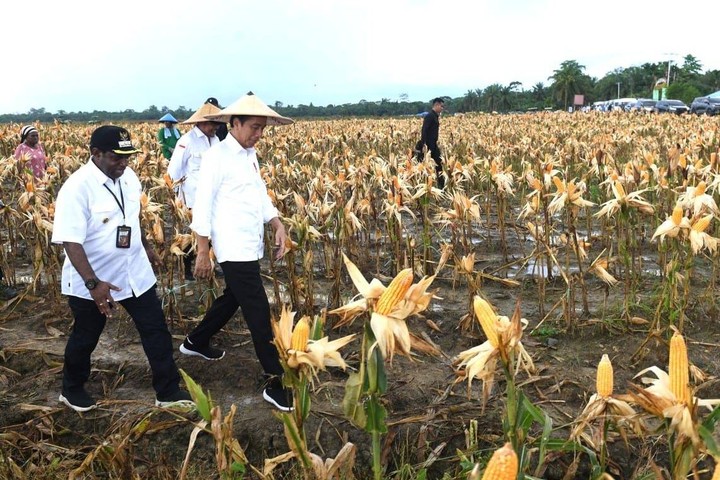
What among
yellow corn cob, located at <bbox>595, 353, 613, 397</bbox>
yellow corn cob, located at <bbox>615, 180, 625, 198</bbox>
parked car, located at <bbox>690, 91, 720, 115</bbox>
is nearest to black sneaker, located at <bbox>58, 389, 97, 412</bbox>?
yellow corn cob, located at <bbox>595, 353, 613, 397</bbox>

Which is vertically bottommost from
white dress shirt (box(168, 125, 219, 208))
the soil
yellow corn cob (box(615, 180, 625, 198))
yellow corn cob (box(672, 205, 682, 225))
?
the soil

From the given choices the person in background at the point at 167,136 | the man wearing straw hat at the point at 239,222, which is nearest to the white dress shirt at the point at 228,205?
the man wearing straw hat at the point at 239,222

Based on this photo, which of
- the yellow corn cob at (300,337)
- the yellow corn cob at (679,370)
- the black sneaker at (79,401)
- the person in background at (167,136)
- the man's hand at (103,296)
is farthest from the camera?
the person in background at (167,136)

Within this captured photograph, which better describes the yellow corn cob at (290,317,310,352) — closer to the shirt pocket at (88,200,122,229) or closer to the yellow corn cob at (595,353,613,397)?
the yellow corn cob at (595,353,613,397)

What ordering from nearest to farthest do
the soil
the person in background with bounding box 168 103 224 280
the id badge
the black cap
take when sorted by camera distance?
the soil
the black cap
the id badge
the person in background with bounding box 168 103 224 280

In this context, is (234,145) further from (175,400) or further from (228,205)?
(175,400)

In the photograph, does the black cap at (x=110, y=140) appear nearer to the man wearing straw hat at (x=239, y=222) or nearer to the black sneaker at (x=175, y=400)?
the man wearing straw hat at (x=239, y=222)

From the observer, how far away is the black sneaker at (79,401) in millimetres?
3770

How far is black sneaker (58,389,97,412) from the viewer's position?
3.77 metres

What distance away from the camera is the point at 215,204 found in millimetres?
3746

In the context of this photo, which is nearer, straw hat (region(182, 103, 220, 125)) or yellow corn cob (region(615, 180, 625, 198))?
yellow corn cob (region(615, 180, 625, 198))

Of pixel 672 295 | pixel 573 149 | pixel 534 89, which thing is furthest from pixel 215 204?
pixel 534 89

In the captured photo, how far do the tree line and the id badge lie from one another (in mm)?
61169

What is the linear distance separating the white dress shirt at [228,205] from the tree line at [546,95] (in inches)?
2404
